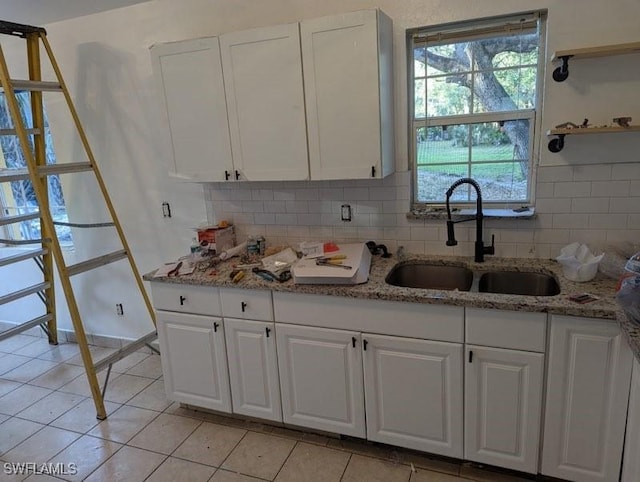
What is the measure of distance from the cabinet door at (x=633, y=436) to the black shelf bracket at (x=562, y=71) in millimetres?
1244

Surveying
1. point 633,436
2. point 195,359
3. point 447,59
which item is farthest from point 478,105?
point 195,359

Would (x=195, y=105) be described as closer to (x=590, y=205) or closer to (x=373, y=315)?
(x=373, y=315)

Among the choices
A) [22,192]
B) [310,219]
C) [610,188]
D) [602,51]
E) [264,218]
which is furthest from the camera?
[22,192]

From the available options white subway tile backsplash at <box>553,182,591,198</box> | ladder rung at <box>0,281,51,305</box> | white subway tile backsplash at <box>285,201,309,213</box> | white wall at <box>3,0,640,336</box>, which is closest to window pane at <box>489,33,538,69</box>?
white wall at <box>3,0,640,336</box>

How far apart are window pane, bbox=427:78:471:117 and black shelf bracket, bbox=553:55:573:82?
0.42 metres

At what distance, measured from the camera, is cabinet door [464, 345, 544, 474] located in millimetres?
1812

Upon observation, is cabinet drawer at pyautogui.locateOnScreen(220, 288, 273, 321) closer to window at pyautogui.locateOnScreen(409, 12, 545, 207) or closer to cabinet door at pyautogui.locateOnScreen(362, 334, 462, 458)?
cabinet door at pyautogui.locateOnScreen(362, 334, 462, 458)

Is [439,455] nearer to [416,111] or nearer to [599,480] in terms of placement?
[599,480]

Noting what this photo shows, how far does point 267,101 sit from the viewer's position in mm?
2234

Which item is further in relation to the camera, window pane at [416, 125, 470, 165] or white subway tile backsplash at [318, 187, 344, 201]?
white subway tile backsplash at [318, 187, 344, 201]

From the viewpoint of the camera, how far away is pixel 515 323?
5.83 ft

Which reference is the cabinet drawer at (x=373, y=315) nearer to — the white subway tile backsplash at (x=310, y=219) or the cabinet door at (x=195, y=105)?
the white subway tile backsplash at (x=310, y=219)

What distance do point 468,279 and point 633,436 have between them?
93 cm

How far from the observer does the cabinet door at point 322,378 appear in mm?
2104
